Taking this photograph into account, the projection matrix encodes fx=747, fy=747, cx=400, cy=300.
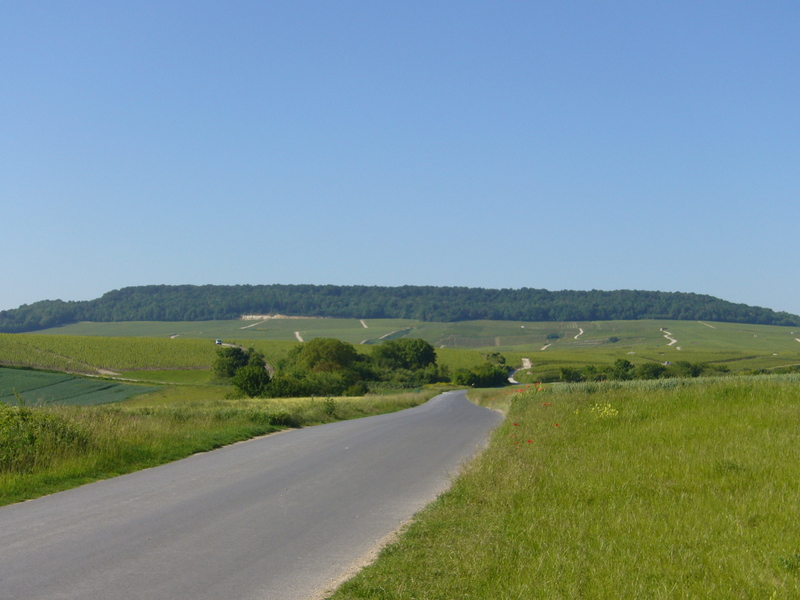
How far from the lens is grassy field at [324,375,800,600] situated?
19.9ft

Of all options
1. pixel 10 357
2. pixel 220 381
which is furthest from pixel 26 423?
pixel 10 357

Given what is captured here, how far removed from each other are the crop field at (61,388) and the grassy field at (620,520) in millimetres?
47370

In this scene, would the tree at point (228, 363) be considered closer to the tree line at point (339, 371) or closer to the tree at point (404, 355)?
the tree line at point (339, 371)

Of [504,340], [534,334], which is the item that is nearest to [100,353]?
[504,340]

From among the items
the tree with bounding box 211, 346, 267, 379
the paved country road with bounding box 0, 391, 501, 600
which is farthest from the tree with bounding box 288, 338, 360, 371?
the paved country road with bounding box 0, 391, 501, 600

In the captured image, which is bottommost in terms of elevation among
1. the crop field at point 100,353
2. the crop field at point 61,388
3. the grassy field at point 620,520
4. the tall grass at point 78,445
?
the crop field at point 61,388

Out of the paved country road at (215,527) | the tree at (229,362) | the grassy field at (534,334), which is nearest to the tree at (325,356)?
the tree at (229,362)

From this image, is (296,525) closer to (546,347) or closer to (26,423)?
(26,423)

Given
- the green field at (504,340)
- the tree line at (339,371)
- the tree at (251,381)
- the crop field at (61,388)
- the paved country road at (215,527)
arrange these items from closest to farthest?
the paved country road at (215,527)
the tree at (251,381)
the tree line at (339,371)
the crop field at (61,388)
the green field at (504,340)

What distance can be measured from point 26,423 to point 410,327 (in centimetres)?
17789

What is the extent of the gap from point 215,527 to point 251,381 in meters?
44.6

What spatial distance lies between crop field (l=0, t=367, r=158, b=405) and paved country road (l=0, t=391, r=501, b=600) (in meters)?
43.5

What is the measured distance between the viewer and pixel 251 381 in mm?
52500

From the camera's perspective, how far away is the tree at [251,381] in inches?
2044
